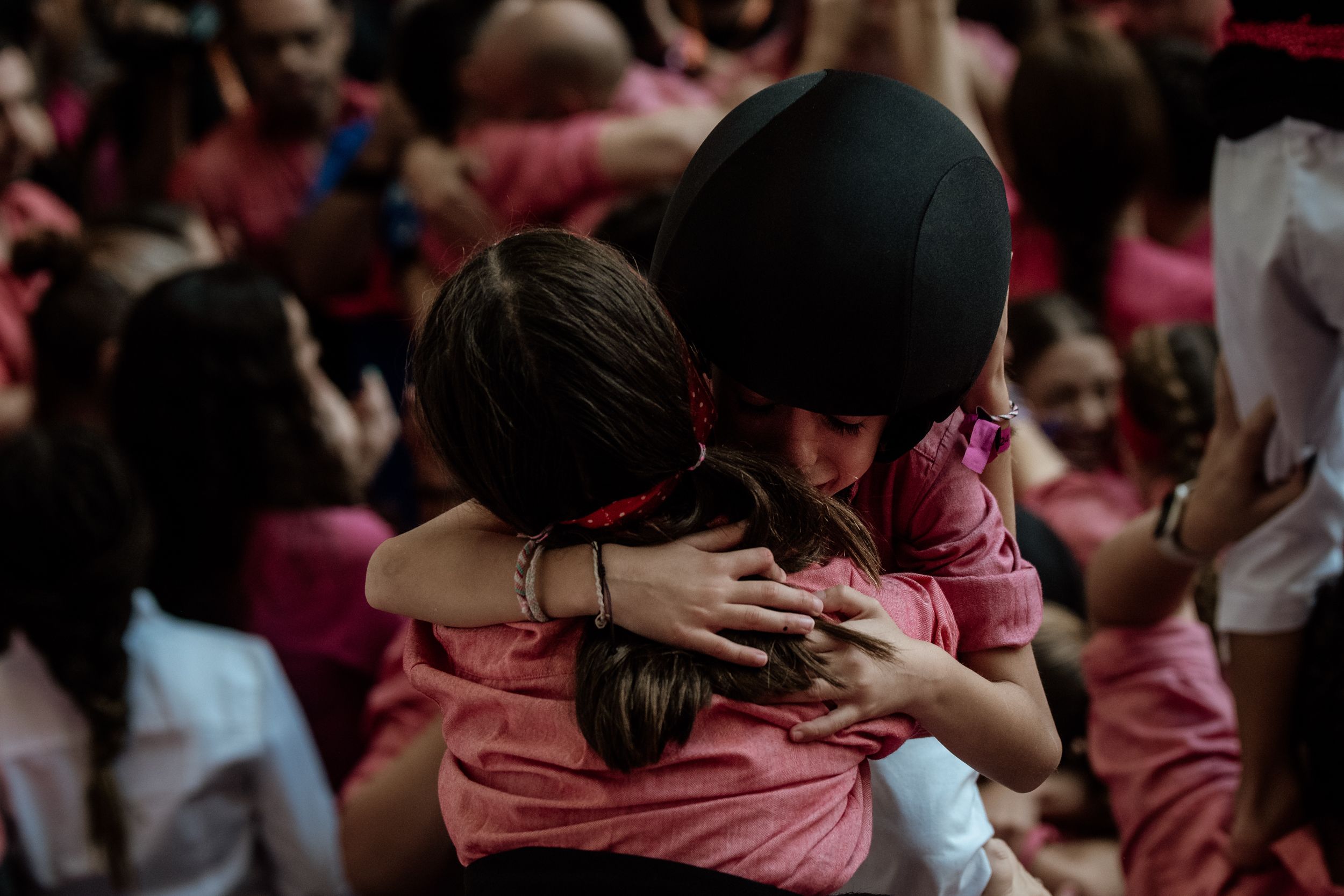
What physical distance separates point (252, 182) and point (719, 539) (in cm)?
284

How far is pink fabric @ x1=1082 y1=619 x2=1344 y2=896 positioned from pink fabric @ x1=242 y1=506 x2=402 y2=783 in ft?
3.40

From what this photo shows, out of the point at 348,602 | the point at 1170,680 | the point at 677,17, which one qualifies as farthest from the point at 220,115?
the point at 1170,680

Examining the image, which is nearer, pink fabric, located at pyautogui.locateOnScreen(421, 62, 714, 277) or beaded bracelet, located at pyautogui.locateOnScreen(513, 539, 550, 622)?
beaded bracelet, located at pyautogui.locateOnScreen(513, 539, 550, 622)

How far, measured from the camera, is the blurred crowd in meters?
1.38

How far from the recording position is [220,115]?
12.2ft

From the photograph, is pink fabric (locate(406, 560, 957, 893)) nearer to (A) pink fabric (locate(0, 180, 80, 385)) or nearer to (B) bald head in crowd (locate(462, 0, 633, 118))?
(B) bald head in crowd (locate(462, 0, 633, 118))

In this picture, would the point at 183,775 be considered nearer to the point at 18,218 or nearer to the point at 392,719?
the point at 392,719

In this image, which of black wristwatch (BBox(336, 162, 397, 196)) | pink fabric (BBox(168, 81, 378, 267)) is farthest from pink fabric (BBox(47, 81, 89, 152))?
black wristwatch (BBox(336, 162, 397, 196))

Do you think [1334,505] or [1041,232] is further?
[1041,232]

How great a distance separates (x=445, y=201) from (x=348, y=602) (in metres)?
0.78

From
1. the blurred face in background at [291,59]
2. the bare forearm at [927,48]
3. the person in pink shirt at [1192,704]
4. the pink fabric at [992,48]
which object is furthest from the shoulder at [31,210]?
the person in pink shirt at [1192,704]

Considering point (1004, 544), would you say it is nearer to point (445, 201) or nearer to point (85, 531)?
point (85, 531)

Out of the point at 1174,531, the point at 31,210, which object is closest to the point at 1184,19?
the point at 1174,531

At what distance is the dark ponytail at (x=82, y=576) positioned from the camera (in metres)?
1.58
